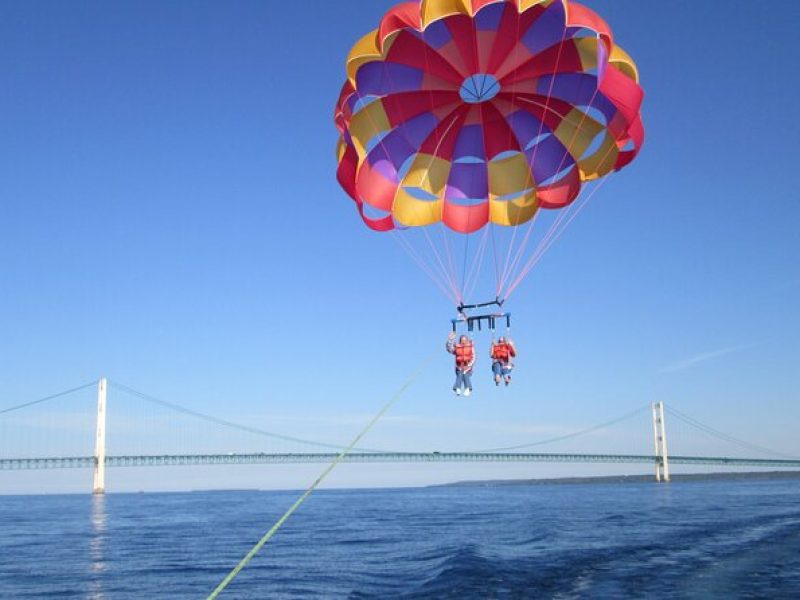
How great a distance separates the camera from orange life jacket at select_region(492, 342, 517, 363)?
1528 centimetres

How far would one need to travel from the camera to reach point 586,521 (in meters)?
29.8

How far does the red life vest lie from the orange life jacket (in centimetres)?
47

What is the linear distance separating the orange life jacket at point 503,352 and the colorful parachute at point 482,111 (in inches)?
152

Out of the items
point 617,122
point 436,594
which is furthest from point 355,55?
point 436,594

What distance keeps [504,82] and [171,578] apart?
1267 centimetres

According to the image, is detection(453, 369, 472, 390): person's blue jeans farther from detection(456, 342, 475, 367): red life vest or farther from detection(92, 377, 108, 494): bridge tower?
detection(92, 377, 108, 494): bridge tower

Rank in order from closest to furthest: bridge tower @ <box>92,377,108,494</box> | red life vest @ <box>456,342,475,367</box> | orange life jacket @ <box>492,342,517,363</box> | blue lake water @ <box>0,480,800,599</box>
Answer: blue lake water @ <box>0,480,800,599</box>
orange life jacket @ <box>492,342,517,363</box>
red life vest @ <box>456,342,475,367</box>
bridge tower @ <box>92,377,108,494</box>

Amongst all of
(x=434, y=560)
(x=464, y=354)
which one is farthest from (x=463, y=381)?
(x=434, y=560)

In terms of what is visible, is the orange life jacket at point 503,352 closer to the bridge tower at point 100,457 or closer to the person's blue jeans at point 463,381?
the person's blue jeans at point 463,381

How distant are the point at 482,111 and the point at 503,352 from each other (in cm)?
600

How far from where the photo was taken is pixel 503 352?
15.3 meters

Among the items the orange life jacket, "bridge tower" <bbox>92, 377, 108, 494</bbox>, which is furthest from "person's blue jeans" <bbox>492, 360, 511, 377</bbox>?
"bridge tower" <bbox>92, 377, 108, 494</bbox>

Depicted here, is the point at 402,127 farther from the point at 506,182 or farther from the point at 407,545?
the point at 407,545

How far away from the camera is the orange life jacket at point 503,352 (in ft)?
50.1
